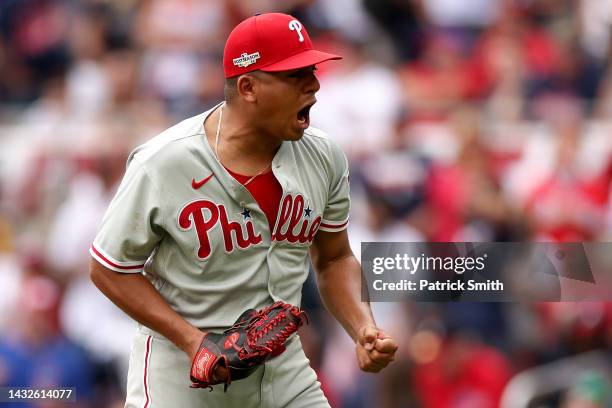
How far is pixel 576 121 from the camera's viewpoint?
8.75 m

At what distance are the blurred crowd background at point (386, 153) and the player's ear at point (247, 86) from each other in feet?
11.0

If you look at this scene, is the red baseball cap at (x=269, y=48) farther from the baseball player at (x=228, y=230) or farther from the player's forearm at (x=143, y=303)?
the player's forearm at (x=143, y=303)

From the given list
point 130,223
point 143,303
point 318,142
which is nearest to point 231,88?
point 318,142

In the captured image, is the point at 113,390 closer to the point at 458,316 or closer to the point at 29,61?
the point at 458,316

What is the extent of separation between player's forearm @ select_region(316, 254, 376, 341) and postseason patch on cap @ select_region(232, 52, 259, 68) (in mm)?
920

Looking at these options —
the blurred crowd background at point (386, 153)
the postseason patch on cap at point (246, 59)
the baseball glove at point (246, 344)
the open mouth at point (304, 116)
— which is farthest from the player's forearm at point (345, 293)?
the blurred crowd background at point (386, 153)

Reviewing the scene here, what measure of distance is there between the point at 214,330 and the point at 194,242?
1.11 feet

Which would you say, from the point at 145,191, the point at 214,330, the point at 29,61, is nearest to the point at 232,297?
the point at 214,330

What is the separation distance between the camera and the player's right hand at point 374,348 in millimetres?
4238

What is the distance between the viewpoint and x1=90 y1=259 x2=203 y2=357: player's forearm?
4.27 metres

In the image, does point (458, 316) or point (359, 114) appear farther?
point (359, 114)

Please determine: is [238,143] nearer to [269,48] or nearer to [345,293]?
[269,48]

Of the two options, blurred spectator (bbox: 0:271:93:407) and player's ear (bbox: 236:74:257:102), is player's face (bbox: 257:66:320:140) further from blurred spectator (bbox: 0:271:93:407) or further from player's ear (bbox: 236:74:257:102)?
blurred spectator (bbox: 0:271:93:407)

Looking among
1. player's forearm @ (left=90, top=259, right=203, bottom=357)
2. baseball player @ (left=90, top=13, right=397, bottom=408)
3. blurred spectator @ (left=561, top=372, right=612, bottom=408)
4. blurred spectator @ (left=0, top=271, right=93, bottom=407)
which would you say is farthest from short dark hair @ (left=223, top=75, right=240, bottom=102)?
blurred spectator @ (left=0, top=271, right=93, bottom=407)
